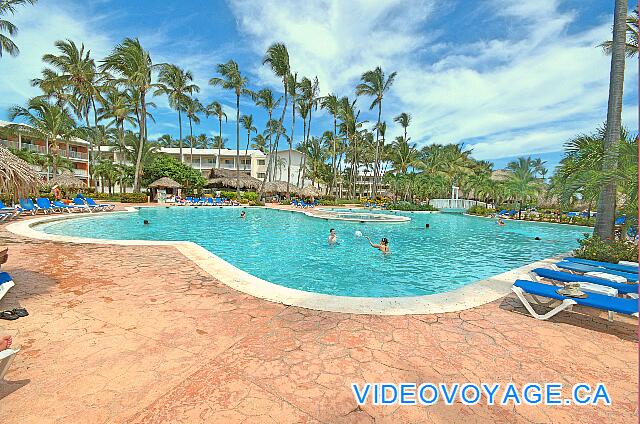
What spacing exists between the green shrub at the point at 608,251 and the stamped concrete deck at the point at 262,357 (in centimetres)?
480

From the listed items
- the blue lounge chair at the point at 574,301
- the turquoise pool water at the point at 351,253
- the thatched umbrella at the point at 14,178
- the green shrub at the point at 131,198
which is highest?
the thatched umbrella at the point at 14,178

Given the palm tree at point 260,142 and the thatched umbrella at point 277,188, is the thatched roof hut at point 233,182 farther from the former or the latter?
the palm tree at point 260,142

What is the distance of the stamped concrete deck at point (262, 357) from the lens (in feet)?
8.05

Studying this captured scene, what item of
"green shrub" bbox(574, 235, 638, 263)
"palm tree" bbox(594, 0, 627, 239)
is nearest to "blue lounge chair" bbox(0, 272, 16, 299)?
"green shrub" bbox(574, 235, 638, 263)

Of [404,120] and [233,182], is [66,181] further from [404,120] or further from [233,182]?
[404,120]

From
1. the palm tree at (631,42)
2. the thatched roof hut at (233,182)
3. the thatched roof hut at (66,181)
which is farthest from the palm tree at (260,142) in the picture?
the palm tree at (631,42)

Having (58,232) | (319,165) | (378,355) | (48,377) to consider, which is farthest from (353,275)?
(319,165)

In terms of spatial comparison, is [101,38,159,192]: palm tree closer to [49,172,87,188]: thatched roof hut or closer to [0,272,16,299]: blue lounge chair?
[49,172,87,188]: thatched roof hut

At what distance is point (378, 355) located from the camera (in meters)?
3.29

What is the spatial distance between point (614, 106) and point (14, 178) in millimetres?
15030

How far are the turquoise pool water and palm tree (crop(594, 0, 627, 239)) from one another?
2.64m

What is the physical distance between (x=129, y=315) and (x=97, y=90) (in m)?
40.3

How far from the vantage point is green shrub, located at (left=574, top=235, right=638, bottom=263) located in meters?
7.97

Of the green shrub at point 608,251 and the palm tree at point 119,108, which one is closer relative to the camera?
the green shrub at point 608,251
